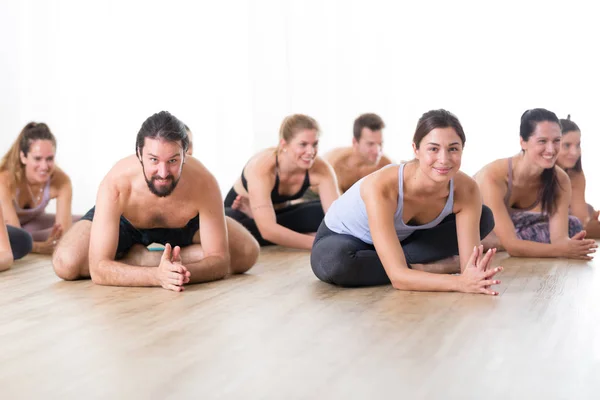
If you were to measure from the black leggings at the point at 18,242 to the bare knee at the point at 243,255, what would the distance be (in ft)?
4.43

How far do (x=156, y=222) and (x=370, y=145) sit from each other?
2392mm

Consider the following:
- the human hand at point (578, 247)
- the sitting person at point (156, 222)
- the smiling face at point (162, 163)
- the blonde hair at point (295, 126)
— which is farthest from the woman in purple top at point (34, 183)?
the human hand at point (578, 247)

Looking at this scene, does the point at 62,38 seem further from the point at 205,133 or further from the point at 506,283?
the point at 506,283

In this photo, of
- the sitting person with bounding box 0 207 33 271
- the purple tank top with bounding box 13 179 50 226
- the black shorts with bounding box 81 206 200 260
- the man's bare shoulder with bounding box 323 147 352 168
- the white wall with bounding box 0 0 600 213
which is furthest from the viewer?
the white wall with bounding box 0 0 600 213

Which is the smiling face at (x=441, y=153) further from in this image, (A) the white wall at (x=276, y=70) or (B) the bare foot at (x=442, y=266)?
(A) the white wall at (x=276, y=70)

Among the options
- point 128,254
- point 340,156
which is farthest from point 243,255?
point 340,156

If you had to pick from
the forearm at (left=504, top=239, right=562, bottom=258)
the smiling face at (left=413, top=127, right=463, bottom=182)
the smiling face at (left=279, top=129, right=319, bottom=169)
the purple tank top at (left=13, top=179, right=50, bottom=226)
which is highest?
the smiling face at (left=413, top=127, right=463, bottom=182)

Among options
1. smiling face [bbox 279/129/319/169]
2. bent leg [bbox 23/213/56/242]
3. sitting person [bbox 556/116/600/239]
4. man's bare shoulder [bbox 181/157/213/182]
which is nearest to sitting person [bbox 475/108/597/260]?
sitting person [bbox 556/116/600/239]

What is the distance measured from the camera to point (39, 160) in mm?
4832

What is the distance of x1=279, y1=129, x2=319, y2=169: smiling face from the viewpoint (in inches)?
185

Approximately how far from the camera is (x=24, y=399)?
194 centimetres

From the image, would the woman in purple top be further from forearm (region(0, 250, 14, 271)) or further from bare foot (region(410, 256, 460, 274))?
bare foot (region(410, 256, 460, 274))

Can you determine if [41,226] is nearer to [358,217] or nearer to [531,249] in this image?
[358,217]

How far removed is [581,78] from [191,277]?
14.5 ft
